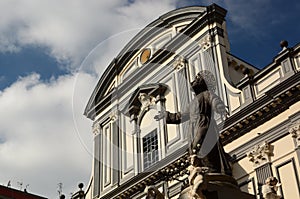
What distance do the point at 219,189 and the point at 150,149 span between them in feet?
40.5

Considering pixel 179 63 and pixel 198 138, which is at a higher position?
pixel 179 63

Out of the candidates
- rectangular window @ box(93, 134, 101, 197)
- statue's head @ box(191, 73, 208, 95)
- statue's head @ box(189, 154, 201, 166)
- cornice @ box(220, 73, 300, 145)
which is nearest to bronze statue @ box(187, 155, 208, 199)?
statue's head @ box(189, 154, 201, 166)

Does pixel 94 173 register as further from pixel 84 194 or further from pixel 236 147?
pixel 236 147

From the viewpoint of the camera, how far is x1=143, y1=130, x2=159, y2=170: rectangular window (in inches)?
761

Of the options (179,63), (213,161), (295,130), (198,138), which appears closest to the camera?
(213,161)

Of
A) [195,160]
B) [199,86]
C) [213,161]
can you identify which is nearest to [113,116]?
[199,86]

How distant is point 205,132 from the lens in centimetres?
855

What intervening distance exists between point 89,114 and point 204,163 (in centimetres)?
1641

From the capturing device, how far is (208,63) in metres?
18.2

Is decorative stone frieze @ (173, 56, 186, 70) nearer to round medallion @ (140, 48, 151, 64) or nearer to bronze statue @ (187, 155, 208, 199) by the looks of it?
round medallion @ (140, 48, 151, 64)

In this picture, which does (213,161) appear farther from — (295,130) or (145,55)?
(145,55)

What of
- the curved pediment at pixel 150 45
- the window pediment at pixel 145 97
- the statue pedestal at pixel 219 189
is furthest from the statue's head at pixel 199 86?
the window pediment at pixel 145 97

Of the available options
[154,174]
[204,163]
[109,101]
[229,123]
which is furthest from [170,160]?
[204,163]

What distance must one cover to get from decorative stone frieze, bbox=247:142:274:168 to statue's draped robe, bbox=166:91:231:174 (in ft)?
19.4
